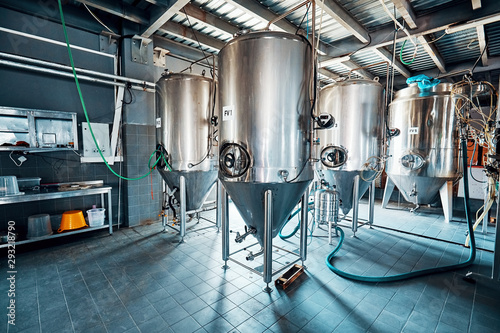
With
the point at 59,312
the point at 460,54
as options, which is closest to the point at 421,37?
the point at 460,54

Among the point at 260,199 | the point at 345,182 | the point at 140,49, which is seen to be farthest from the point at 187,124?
the point at 345,182

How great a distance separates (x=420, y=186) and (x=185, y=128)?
3785 millimetres

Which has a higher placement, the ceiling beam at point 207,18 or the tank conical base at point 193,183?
the ceiling beam at point 207,18

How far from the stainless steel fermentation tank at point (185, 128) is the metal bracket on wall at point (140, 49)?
936 millimetres

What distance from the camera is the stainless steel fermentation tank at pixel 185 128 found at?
315cm

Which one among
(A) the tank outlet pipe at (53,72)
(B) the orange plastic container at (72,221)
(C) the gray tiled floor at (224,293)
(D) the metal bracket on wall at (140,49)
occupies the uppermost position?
(D) the metal bracket on wall at (140,49)

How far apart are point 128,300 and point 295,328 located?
55.0 inches

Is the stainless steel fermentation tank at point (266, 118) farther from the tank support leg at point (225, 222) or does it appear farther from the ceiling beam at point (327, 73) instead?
the ceiling beam at point (327, 73)

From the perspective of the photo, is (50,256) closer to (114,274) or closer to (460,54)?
(114,274)

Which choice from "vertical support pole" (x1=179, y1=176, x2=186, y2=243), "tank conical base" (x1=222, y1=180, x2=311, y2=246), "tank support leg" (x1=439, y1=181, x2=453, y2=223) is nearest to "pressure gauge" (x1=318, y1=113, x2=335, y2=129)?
"tank conical base" (x1=222, y1=180, x2=311, y2=246)

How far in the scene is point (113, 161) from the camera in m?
3.70

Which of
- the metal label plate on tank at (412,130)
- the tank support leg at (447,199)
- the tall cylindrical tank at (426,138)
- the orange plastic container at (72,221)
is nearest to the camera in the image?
the orange plastic container at (72,221)

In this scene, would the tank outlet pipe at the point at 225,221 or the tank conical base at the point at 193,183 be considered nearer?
the tank outlet pipe at the point at 225,221

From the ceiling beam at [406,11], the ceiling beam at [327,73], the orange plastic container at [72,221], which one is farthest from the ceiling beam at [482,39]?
the orange plastic container at [72,221]
